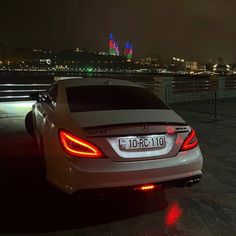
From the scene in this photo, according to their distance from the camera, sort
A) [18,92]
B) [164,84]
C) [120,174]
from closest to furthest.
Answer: [120,174]
[164,84]
[18,92]

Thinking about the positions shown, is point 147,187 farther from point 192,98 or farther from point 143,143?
point 192,98

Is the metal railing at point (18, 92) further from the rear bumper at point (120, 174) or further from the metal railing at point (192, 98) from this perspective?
the rear bumper at point (120, 174)

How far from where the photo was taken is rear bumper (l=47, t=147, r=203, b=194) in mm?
3721

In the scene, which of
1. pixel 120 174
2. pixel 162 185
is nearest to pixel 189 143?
pixel 162 185

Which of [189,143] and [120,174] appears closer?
[120,174]

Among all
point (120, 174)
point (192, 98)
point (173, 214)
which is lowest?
point (192, 98)

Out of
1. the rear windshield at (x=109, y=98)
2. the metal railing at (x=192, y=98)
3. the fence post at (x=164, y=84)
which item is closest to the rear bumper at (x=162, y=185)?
the rear windshield at (x=109, y=98)

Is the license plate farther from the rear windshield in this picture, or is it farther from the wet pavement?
the rear windshield

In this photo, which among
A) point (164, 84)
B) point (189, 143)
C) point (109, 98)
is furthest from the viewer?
point (164, 84)

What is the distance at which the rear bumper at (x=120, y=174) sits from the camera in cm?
372

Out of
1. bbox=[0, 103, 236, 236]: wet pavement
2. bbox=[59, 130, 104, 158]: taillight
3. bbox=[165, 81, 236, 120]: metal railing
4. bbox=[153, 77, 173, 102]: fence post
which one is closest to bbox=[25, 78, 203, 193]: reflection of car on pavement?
bbox=[59, 130, 104, 158]: taillight

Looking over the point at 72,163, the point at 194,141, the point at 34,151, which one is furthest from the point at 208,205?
the point at 34,151

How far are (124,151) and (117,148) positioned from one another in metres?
0.09

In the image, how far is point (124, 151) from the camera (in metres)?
3.83
